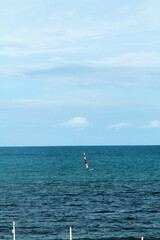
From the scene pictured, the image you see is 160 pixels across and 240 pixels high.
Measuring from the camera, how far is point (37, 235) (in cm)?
4406

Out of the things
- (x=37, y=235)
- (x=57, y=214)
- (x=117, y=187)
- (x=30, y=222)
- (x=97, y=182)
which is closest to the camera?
(x=37, y=235)

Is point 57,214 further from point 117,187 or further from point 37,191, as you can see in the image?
point 117,187

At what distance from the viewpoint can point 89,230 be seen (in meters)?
46.3

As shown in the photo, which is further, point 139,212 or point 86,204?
point 86,204

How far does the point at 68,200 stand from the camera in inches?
2518

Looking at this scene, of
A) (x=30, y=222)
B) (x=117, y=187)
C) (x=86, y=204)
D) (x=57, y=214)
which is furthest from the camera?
(x=117, y=187)

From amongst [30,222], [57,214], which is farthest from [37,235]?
[57,214]

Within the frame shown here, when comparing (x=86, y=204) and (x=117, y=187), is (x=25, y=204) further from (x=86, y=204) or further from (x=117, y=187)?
(x=117, y=187)

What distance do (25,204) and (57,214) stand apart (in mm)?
8632

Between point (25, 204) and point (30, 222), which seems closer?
point (30, 222)

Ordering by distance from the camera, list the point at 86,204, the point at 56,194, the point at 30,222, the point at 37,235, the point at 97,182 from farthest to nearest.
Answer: the point at 97,182 → the point at 56,194 → the point at 86,204 → the point at 30,222 → the point at 37,235

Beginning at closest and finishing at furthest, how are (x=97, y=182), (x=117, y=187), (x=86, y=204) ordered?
1. (x=86, y=204)
2. (x=117, y=187)
3. (x=97, y=182)

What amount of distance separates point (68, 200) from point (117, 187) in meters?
17.9

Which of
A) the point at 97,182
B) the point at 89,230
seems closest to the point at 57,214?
the point at 89,230
